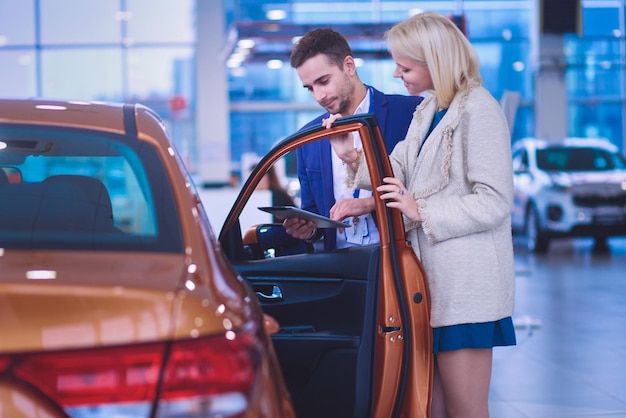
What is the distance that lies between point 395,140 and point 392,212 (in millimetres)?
682

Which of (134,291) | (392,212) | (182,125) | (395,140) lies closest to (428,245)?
(392,212)

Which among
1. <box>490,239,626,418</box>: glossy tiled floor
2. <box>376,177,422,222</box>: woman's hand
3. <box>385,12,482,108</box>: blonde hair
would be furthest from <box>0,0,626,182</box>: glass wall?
<box>376,177,422,222</box>: woman's hand

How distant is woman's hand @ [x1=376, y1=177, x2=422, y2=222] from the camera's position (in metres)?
2.84

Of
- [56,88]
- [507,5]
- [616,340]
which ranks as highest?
[507,5]

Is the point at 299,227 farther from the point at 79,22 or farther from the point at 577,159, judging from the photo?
the point at 79,22

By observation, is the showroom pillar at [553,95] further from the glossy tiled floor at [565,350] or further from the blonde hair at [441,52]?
the blonde hair at [441,52]

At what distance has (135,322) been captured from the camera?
1.56 meters

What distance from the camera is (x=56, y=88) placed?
1991 cm

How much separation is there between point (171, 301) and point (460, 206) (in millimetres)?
1356

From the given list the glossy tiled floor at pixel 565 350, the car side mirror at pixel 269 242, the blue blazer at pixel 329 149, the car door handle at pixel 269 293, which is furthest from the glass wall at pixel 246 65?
the car door handle at pixel 269 293

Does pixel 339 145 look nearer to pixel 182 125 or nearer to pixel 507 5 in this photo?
pixel 182 125

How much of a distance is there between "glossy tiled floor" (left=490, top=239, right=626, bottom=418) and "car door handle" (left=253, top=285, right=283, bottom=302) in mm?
1952

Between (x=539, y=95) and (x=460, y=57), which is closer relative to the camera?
(x=460, y=57)

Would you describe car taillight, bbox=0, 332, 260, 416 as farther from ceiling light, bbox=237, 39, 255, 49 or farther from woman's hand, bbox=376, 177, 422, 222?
ceiling light, bbox=237, 39, 255, 49
